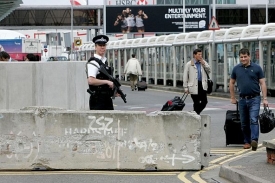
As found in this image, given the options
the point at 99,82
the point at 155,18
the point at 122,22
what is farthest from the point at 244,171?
the point at 155,18

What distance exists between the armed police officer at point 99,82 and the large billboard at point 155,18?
2145 inches

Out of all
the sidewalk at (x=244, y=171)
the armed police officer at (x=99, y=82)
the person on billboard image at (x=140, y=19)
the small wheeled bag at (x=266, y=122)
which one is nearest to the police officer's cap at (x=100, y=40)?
the armed police officer at (x=99, y=82)

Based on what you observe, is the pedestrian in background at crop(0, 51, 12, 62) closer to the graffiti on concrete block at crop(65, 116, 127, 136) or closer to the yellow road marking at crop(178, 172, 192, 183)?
the graffiti on concrete block at crop(65, 116, 127, 136)

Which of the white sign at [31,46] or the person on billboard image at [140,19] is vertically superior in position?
the person on billboard image at [140,19]

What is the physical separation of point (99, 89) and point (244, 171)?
253cm

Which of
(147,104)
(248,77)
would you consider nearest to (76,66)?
(147,104)

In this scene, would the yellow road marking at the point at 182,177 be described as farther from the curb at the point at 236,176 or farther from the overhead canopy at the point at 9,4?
the overhead canopy at the point at 9,4

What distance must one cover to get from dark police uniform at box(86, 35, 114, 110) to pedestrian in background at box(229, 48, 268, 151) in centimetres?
263

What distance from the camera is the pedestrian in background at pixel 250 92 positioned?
1447 centimetres

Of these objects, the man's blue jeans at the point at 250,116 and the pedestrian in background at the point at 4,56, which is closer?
the man's blue jeans at the point at 250,116

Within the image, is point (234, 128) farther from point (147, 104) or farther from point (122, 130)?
point (147, 104)

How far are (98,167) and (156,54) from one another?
1421 inches

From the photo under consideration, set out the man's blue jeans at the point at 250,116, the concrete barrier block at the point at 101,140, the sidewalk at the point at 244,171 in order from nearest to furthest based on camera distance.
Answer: the sidewalk at the point at 244,171 < the concrete barrier block at the point at 101,140 < the man's blue jeans at the point at 250,116

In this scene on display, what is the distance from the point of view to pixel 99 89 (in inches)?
502
